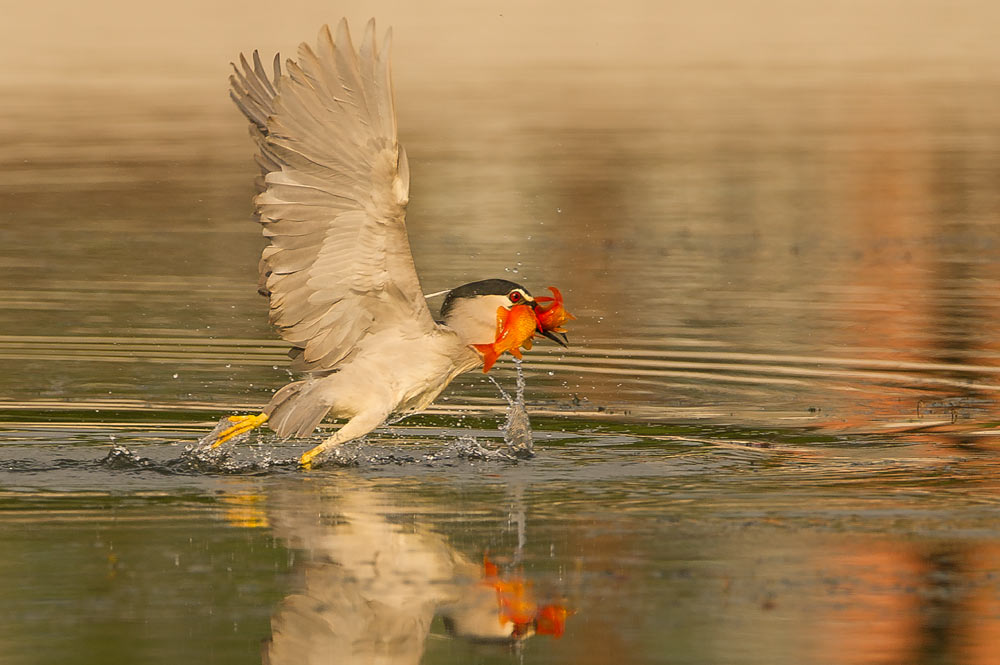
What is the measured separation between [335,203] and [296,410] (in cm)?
125

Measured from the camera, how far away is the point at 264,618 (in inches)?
289

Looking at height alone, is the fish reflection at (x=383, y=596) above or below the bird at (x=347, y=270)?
below

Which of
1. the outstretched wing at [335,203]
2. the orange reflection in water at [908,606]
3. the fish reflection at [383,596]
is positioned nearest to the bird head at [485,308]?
the outstretched wing at [335,203]

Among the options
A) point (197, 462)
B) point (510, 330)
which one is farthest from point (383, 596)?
point (197, 462)

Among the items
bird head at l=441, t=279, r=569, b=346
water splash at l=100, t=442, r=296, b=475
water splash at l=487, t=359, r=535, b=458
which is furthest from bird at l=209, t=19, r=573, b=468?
water splash at l=487, t=359, r=535, b=458

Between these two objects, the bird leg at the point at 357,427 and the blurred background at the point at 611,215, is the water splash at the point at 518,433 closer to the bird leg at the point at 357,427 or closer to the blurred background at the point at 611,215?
the bird leg at the point at 357,427

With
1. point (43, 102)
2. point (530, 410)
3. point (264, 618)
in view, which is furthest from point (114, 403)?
point (43, 102)

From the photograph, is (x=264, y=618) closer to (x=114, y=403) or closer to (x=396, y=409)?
(x=396, y=409)

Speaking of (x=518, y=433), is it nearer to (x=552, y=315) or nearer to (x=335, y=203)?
(x=552, y=315)

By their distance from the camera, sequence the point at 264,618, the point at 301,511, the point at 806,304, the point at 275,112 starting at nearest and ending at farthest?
1. the point at 264,618
2. the point at 301,511
3. the point at 275,112
4. the point at 806,304

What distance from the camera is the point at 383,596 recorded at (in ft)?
25.1

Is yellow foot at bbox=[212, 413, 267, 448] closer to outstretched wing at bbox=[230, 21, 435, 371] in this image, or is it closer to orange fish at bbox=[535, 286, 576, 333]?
outstretched wing at bbox=[230, 21, 435, 371]

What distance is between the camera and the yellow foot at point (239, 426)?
10.4 m

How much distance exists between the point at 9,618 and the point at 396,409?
3.42 metres
